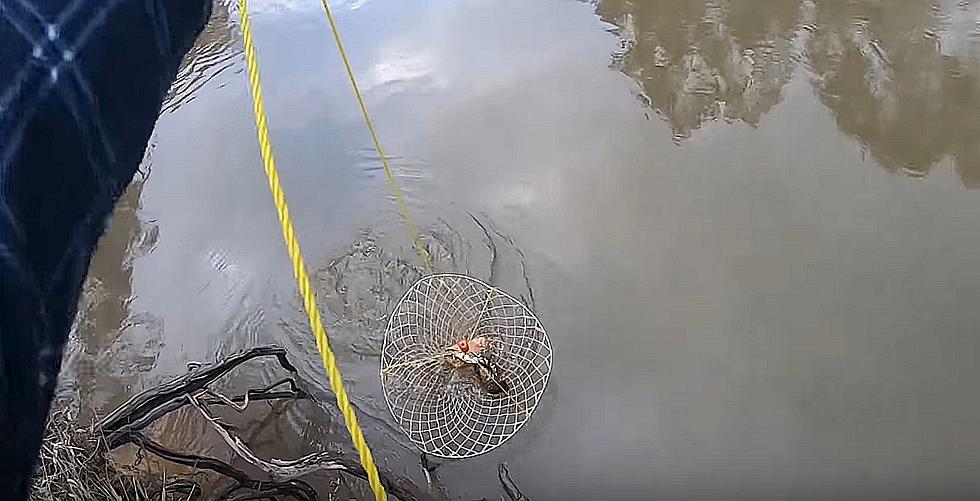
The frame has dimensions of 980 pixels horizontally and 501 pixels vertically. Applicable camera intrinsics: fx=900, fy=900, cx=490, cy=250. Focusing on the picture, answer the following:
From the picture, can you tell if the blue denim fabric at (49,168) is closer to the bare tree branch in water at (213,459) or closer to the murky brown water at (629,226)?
the bare tree branch in water at (213,459)

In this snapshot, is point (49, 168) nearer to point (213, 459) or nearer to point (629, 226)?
point (213, 459)

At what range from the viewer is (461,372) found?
1.01 m

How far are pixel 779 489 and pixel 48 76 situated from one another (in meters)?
0.92

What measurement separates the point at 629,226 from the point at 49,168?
37.7 inches

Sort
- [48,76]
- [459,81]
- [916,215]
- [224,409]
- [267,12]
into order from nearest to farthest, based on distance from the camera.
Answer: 1. [48,76]
2. [224,409]
3. [916,215]
4. [459,81]
5. [267,12]

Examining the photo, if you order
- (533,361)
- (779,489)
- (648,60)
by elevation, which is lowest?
(779,489)

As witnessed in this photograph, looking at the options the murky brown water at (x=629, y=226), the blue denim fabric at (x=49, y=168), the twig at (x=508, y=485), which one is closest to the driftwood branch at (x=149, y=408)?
the murky brown water at (x=629, y=226)

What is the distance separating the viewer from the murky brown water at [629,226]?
1090 mm

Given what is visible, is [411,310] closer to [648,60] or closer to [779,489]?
[779,489]

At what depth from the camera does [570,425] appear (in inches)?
43.7

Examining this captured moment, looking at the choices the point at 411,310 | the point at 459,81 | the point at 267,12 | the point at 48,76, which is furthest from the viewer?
the point at 267,12

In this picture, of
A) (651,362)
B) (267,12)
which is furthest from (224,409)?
(267,12)

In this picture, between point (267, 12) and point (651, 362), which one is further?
point (267, 12)

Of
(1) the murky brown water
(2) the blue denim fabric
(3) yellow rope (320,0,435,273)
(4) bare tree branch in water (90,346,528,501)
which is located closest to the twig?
(1) the murky brown water
